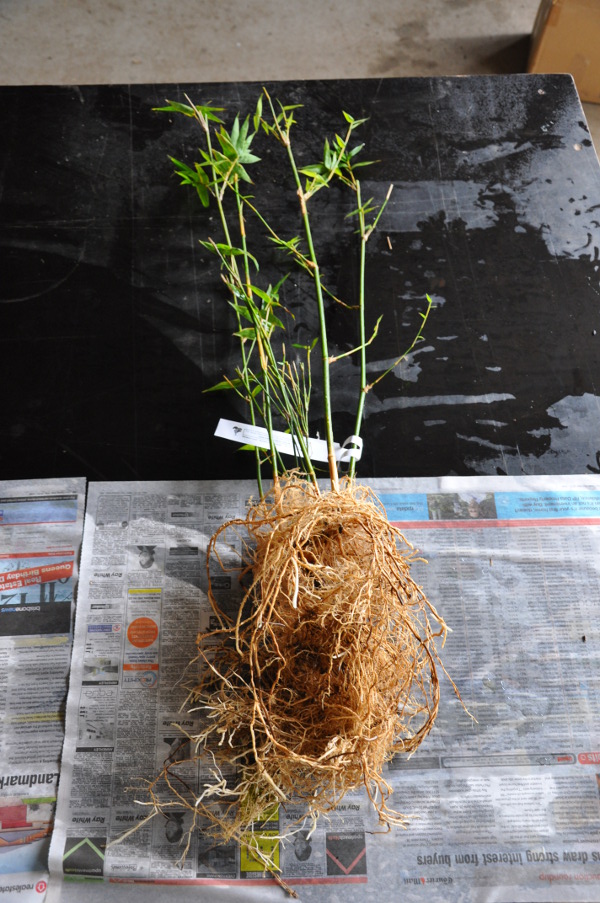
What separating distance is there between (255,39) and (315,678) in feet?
5.61

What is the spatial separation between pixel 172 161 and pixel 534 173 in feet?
1.98

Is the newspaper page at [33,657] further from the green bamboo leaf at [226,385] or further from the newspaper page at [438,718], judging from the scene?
the green bamboo leaf at [226,385]

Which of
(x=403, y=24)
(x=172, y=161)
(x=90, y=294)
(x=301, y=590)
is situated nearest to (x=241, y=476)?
(x=301, y=590)

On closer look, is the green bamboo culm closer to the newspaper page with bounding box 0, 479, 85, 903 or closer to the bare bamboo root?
the bare bamboo root

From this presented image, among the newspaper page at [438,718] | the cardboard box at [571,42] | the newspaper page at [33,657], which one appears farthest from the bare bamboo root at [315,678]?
the cardboard box at [571,42]

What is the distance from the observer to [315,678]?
0.85m

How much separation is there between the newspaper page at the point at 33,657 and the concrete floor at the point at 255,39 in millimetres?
1286

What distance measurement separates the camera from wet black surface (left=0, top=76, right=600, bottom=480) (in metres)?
1.05

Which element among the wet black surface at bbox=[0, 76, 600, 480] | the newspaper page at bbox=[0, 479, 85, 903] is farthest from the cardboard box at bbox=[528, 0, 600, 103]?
the newspaper page at bbox=[0, 479, 85, 903]

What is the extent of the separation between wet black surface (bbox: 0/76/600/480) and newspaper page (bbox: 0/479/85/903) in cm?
6

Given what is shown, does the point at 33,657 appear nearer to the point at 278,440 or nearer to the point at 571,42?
the point at 278,440

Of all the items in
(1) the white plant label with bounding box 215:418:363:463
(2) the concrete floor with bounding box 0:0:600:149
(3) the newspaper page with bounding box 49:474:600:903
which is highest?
(2) the concrete floor with bounding box 0:0:600:149

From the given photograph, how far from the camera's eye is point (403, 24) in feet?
6.22

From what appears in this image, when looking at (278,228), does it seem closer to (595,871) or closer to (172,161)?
(172,161)
